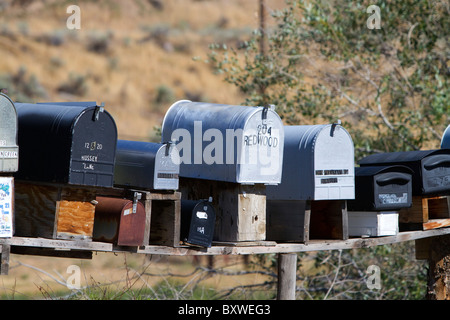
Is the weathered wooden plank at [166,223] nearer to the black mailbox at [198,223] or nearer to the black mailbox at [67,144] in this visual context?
the black mailbox at [198,223]

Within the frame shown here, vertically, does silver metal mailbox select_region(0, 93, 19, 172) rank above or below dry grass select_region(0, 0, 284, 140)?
below

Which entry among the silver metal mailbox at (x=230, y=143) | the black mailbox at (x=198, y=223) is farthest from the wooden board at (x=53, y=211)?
the silver metal mailbox at (x=230, y=143)

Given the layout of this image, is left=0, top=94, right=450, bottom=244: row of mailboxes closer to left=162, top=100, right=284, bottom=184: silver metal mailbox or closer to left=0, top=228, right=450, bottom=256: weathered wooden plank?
left=162, top=100, right=284, bottom=184: silver metal mailbox

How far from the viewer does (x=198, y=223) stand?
4.04 m

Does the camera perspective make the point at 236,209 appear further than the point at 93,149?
Yes

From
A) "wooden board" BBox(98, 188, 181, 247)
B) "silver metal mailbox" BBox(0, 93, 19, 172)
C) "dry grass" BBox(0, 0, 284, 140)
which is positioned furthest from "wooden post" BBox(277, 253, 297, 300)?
"dry grass" BBox(0, 0, 284, 140)

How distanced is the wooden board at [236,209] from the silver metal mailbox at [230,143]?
0.37 feet

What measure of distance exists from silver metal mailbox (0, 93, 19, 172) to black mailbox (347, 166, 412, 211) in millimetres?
2663

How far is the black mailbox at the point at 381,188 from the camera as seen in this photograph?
491cm

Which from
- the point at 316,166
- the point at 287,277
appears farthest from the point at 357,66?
the point at 316,166

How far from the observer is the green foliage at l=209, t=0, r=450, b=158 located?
8.19m

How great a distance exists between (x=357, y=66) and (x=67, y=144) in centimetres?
623

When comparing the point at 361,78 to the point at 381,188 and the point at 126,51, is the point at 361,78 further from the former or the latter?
the point at 126,51

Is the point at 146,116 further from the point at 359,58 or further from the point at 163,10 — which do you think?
the point at 359,58
